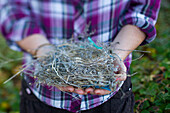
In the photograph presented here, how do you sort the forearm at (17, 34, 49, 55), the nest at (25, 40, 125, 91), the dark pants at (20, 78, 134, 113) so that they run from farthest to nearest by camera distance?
Answer: the forearm at (17, 34, 49, 55)
the dark pants at (20, 78, 134, 113)
the nest at (25, 40, 125, 91)

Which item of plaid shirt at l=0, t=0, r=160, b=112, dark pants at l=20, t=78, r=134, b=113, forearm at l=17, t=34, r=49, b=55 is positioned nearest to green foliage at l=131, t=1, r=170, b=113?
dark pants at l=20, t=78, r=134, b=113

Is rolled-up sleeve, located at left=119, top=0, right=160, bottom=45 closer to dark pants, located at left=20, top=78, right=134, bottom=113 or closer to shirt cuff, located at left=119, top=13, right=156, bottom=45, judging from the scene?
shirt cuff, located at left=119, top=13, right=156, bottom=45

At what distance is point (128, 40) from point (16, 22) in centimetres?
84

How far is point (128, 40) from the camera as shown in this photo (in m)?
0.98

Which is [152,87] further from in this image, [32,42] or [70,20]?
[32,42]

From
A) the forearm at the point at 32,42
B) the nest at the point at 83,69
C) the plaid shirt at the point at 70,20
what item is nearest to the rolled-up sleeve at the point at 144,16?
the plaid shirt at the point at 70,20

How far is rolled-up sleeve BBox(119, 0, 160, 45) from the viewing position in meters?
0.97

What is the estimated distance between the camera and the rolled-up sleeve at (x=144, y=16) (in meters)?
0.97

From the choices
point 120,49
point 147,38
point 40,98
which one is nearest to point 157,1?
point 147,38

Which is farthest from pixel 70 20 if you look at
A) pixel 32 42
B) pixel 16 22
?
pixel 16 22

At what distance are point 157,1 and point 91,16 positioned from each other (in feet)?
1.36

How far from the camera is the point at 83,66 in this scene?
0.83m

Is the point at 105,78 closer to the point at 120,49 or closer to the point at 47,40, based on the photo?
the point at 120,49

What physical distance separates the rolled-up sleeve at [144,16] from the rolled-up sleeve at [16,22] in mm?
635
